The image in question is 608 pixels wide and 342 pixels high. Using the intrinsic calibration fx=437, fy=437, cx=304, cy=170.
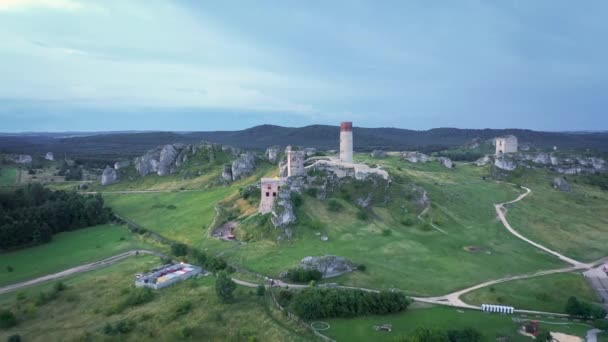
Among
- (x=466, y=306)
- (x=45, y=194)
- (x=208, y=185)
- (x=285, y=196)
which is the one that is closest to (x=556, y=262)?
(x=466, y=306)

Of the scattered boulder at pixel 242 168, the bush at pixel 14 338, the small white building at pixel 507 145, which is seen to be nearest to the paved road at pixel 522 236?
the small white building at pixel 507 145

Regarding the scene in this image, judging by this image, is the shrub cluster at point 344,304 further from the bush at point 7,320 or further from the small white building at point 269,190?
the small white building at point 269,190

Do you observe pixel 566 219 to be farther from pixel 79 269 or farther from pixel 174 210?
pixel 79 269

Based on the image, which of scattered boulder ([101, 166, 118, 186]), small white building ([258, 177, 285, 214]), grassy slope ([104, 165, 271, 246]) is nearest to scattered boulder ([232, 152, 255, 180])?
grassy slope ([104, 165, 271, 246])

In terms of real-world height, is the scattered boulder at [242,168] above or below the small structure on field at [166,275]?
above

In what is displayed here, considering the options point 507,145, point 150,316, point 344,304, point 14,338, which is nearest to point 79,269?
point 14,338

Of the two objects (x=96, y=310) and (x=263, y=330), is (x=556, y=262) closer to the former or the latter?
(x=263, y=330)
